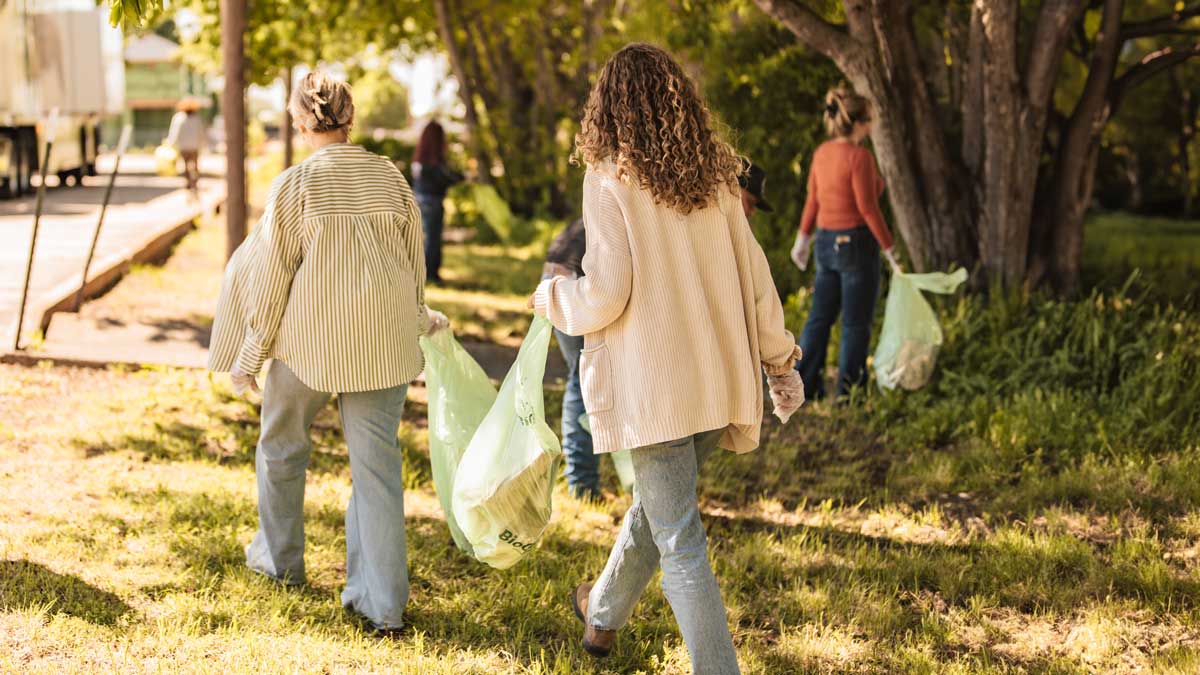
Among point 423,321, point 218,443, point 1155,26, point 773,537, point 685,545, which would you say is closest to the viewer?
point 685,545

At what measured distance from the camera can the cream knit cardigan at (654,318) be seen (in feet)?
10.7

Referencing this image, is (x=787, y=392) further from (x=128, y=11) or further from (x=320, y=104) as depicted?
(x=128, y=11)

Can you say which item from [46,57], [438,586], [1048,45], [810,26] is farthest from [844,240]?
[46,57]

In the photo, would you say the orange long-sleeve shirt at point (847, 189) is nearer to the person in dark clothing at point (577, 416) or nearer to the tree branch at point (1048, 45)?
Result: the person in dark clothing at point (577, 416)

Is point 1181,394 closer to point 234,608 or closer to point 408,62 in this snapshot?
point 234,608

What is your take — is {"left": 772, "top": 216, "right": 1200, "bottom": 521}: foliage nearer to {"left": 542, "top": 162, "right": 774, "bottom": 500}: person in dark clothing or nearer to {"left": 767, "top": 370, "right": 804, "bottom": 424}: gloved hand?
{"left": 542, "top": 162, "right": 774, "bottom": 500}: person in dark clothing

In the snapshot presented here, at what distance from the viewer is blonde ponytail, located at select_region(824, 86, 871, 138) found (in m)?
6.60

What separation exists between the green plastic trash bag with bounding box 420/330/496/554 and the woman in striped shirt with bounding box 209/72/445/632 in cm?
24

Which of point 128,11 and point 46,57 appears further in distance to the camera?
point 46,57

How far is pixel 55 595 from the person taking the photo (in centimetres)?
408

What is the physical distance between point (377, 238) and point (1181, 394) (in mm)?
4527

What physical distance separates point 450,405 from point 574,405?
1.05 m

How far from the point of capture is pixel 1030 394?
683 centimetres

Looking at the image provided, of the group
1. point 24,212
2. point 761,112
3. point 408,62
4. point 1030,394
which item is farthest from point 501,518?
point 408,62
